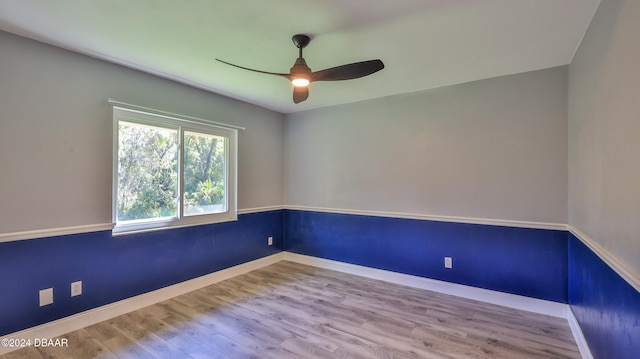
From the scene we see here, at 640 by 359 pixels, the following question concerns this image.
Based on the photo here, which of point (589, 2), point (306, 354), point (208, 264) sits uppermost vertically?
point (589, 2)

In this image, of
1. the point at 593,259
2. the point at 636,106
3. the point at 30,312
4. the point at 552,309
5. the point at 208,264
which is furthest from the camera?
the point at 208,264

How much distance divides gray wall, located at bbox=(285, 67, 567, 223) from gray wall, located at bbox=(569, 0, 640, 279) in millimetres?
427

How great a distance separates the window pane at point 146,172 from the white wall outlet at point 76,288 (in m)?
0.63

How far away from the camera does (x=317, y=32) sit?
2090 millimetres

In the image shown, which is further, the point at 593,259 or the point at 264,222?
the point at 264,222

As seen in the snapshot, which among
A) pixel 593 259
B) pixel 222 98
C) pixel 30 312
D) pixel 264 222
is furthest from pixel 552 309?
pixel 30 312

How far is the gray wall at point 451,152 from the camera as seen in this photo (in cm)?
274

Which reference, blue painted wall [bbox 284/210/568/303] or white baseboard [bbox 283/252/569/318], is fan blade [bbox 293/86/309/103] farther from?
white baseboard [bbox 283/252/569/318]

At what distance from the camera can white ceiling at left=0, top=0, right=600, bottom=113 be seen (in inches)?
70.6

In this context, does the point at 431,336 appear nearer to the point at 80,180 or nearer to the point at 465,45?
the point at 465,45

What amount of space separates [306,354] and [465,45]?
271 centimetres

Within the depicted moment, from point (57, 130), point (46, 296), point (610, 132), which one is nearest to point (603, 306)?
point (610, 132)

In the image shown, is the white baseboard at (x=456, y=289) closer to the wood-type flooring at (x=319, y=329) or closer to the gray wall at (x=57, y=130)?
the wood-type flooring at (x=319, y=329)

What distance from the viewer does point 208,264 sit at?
11.5 feet
